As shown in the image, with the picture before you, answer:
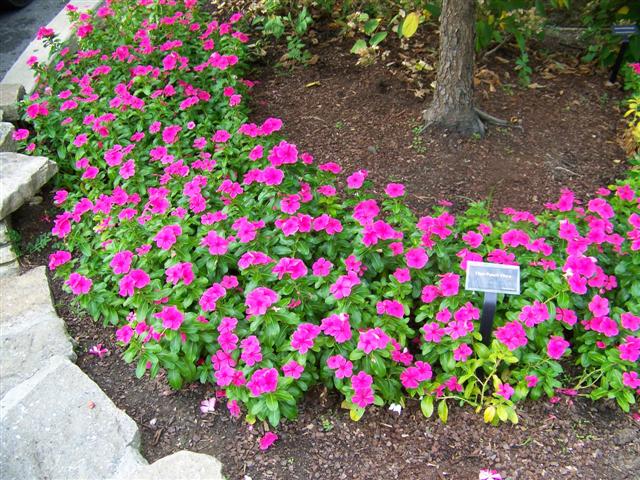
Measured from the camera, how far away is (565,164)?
3.68m

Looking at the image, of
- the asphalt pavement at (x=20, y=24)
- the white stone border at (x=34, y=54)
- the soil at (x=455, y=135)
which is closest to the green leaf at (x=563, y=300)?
the soil at (x=455, y=135)

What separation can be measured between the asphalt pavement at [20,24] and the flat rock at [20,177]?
2680mm

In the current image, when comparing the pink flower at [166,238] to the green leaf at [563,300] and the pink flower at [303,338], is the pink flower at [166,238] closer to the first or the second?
the pink flower at [303,338]

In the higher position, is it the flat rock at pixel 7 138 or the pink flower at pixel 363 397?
the flat rock at pixel 7 138

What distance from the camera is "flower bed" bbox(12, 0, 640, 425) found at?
2.28 meters

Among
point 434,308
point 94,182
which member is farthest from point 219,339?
point 94,182

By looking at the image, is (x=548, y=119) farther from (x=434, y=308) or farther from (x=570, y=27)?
(x=434, y=308)

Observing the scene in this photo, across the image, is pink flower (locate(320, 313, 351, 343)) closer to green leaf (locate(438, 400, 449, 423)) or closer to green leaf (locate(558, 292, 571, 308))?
green leaf (locate(438, 400, 449, 423))

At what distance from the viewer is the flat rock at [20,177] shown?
3.34 metres

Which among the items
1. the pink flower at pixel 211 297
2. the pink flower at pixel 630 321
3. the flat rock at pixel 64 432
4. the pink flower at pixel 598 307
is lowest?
the pink flower at pixel 630 321

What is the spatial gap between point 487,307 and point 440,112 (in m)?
1.90

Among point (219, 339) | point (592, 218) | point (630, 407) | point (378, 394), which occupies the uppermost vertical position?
point (219, 339)

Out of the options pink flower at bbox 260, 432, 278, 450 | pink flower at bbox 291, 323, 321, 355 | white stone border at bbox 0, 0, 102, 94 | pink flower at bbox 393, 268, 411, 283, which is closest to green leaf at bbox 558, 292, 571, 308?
pink flower at bbox 393, 268, 411, 283

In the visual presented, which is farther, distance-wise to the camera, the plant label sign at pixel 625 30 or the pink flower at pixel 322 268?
the plant label sign at pixel 625 30
